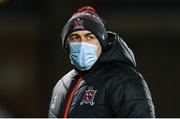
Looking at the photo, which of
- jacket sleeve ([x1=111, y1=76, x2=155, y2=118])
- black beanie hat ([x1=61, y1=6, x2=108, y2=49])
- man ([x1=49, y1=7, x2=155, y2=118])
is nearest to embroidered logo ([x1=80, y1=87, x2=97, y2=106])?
man ([x1=49, y1=7, x2=155, y2=118])

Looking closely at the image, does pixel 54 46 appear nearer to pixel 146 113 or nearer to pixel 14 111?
pixel 14 111

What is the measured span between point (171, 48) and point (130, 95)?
239 inches

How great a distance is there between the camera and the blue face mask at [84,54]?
4336 millimetres

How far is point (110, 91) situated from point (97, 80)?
138 mm

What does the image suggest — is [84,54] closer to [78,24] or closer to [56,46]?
[78,24]

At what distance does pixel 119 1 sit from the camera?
9891mm

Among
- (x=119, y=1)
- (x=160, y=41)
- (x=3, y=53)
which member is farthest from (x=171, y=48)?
(x=3, y=53)

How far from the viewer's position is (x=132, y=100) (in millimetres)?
4027

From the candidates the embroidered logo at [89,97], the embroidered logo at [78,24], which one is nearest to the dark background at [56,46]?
the embroidered logo at [78,24]

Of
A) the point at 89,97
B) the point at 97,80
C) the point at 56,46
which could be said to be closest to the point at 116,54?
the point at 97,80

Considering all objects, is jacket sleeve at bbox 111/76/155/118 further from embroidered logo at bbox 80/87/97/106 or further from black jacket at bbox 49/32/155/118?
embroidered logo at bbox 80/87/97/106

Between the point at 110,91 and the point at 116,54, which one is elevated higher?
the point at 116,54

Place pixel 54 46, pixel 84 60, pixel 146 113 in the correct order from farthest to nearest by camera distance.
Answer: pixel 54 46
pixel 84 60
pixel 146 113

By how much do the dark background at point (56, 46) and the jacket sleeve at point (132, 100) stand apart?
5.55 meters
